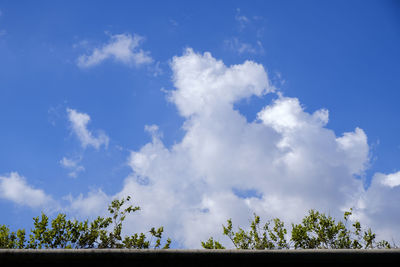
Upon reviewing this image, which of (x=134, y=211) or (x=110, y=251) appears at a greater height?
(x=134, y=211)

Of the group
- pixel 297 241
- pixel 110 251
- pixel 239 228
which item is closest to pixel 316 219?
pixel 297 241

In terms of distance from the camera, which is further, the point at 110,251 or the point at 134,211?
the point at 134,211

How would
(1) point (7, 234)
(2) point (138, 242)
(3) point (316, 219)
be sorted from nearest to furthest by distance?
1. (1) point (7, 234)
2. (2) point (138, 242)
3. (3) point (316, 219)

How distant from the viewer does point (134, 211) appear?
17.9 metres
